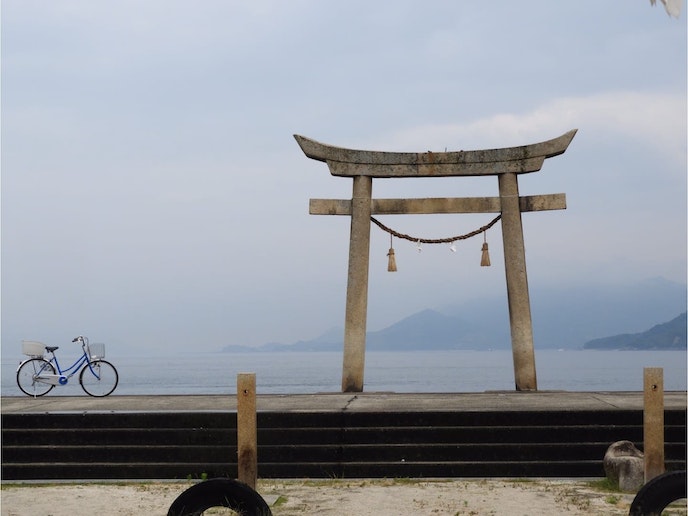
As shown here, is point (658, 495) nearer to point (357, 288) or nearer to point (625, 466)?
point (625, 466)

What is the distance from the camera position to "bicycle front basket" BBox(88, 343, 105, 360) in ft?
51.9

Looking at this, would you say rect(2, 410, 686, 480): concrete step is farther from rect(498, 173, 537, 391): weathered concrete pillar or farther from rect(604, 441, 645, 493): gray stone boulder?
rect(498, 173, 537, 391): weathered concrete pillar

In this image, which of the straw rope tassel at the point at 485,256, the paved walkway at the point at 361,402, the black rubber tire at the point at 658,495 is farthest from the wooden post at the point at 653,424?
the straw rope tassel at the point at 485,256

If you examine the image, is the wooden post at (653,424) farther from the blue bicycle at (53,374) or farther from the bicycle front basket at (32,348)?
the bicycle front basket at (32,348)

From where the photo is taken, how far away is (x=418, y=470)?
10.9 meters

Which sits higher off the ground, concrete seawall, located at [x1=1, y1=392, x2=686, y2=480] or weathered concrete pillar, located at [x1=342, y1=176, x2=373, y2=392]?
weathered concrete pillar, located at [x1=342, y1=176, x2=373, y2=392]

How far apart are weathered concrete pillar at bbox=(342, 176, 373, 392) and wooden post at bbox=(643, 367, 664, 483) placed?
7.05m

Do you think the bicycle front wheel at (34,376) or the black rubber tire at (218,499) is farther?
the bicycle front wheel at (34,376)

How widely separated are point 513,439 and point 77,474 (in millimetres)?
5326

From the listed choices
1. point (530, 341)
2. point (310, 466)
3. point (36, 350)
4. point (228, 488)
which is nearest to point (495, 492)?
point (310, 466)

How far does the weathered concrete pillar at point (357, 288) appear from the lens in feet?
52.1

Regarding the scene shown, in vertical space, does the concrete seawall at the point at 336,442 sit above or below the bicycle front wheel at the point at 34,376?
below

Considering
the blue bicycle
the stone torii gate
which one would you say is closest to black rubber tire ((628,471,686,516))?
the stone torii gate

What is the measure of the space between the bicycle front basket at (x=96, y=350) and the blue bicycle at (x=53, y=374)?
0.08 feet
